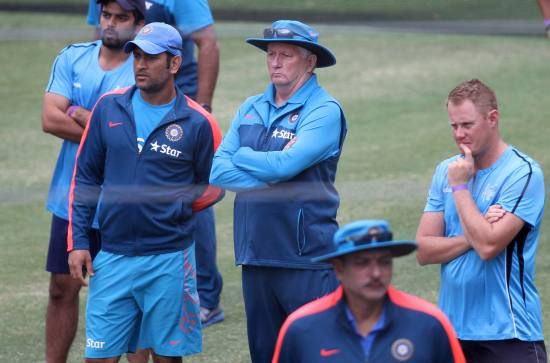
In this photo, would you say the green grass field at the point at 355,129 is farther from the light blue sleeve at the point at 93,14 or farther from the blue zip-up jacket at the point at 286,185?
the blue zip-up jacket at the point at 286,185

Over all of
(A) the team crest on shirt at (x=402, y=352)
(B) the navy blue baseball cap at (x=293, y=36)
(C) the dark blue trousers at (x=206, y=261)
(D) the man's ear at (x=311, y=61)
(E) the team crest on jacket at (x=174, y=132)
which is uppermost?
(B) the navy blue baseball cap at (x=293, y=36)

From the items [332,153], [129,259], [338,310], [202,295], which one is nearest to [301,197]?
[332,153]

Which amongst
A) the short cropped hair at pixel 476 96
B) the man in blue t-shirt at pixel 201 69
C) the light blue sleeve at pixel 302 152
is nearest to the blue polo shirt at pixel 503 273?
the short cropped hair at pixel 476 96

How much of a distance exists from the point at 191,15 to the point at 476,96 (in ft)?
9.19

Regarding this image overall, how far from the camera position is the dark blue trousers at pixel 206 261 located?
24.8ft

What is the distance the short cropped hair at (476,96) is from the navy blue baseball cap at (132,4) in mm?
2126

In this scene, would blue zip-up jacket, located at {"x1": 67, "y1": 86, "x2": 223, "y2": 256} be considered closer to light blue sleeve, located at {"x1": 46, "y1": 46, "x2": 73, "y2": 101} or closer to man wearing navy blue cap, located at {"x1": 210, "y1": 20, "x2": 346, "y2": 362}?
man wearing navy blue cap, located at {"x1": 210, "y1": 20, "x2": 346, "y2": 362}

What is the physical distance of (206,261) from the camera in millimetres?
7605

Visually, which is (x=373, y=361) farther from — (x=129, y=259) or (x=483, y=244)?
(x=129, y=259)

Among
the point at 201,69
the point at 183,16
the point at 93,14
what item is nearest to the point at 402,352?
the point at 201,69

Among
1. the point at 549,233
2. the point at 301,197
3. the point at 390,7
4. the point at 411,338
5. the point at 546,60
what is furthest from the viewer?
the point at 546,60

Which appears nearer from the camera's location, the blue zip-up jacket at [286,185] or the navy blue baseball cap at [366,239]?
the navy blue baseball cap at [366,239]

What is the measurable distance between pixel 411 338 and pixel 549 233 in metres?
5.57

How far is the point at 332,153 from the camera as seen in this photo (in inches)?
225
